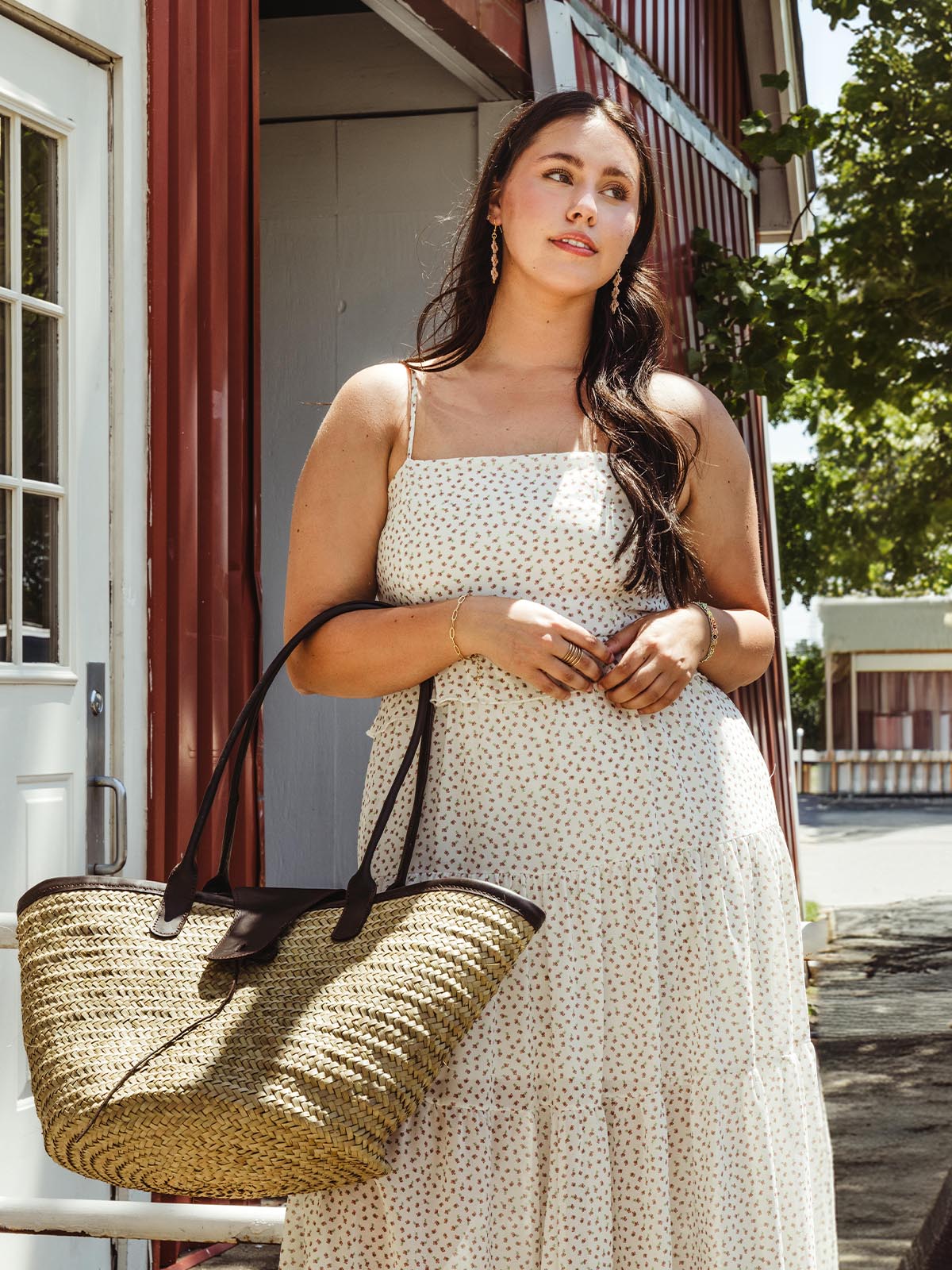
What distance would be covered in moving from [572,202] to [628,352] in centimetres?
23

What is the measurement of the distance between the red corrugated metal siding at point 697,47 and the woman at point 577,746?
14.7ft

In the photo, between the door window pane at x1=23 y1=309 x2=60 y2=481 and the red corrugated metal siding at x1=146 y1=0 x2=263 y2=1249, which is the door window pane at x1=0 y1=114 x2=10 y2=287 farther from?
the red corrugated metal siding at x1=146 y1=0 x2=263 y2=1249

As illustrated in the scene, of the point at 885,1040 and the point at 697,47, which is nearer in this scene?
the point at 885,1040

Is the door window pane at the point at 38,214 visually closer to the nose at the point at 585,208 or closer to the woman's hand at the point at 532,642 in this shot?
the nose at the point at 585,208

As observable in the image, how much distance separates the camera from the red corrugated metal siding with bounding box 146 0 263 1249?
3.88 metres

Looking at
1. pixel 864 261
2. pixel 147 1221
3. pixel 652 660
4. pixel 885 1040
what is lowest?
pixel 885 1040

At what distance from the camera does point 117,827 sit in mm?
3723

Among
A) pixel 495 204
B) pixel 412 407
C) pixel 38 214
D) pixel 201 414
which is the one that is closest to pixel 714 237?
pixel 201 414

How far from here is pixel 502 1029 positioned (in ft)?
6.35

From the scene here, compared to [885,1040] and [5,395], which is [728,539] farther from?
[885,1040]

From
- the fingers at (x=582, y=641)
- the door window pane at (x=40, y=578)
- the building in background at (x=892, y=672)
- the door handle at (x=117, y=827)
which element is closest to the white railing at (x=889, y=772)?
the building in background at (x=892, y=672)

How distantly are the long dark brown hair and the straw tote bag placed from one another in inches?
20.8

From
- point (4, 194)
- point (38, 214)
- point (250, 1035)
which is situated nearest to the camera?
point (250, 1035)

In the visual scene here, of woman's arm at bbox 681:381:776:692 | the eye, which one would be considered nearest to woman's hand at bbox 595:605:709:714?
woman's arm at bbox 681:381:776:692
